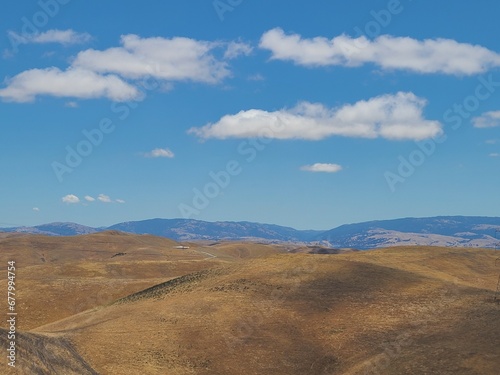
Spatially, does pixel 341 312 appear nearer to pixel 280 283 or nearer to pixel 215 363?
pixel 280 283

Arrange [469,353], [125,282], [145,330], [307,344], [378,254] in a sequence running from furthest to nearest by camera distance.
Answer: [378,254] < [125,282] < [145,330] < [307,344] < [469,353]

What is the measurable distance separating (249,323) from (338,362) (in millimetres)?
12721

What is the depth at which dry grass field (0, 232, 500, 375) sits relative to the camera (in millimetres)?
43000

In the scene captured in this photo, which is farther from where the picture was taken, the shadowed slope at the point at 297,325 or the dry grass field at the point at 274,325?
the shadowed slope at the point at 297,325

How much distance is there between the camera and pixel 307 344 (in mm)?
49906

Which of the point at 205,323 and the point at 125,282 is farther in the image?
the point at 125,282

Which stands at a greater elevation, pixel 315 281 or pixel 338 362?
pixel 315 281

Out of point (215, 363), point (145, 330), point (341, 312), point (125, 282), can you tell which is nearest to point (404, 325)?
point (341, 312)

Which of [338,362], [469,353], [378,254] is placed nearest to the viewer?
[469,353]

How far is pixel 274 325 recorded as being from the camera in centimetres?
5459

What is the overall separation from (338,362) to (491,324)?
51.2 ft

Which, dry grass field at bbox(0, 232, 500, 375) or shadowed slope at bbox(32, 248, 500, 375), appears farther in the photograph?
shadowed slope at bbox(32, 248, 500, 375)

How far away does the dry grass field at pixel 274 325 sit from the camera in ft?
141

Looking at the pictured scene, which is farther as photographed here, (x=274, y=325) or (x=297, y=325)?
(x=274, y=325)
